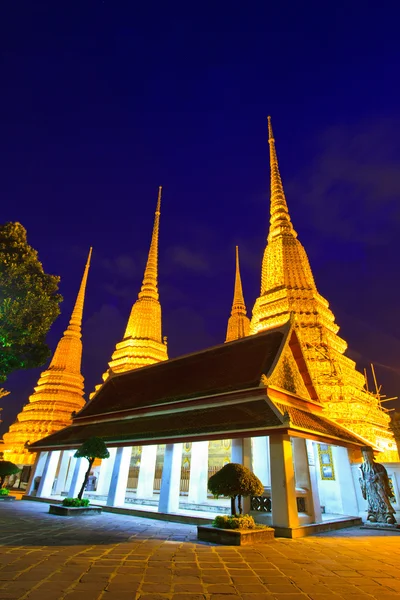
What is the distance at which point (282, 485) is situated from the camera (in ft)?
32.0

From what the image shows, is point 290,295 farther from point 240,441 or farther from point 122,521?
point 122,521

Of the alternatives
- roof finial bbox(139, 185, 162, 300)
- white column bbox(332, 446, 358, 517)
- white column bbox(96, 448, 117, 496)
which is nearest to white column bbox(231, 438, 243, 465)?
white column bbox(332, 446, 358, 517)

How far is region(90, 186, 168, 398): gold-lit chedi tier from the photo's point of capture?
31.9 m

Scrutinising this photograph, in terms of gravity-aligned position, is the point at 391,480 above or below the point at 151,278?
below

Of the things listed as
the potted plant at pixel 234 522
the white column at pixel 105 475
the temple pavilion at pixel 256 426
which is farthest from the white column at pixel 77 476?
the potted plant at pixel 234 522

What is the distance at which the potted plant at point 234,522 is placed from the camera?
8188 mm

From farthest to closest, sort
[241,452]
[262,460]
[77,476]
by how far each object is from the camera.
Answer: [77,476] → [262,460] → [241,452]

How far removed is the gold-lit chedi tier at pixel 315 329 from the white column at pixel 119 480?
30.6 feet

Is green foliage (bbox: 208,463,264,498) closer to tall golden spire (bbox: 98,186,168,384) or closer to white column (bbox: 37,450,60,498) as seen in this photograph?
white column (bbox: 37,450,60,498)

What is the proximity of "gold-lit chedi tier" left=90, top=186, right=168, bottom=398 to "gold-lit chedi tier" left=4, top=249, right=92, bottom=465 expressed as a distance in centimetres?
300

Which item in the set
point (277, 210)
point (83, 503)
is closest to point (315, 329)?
point (277, 210)

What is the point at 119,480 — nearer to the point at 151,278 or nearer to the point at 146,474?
the point at 146,474

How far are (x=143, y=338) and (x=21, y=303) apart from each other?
770 inches

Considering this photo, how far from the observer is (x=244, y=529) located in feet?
28.0
